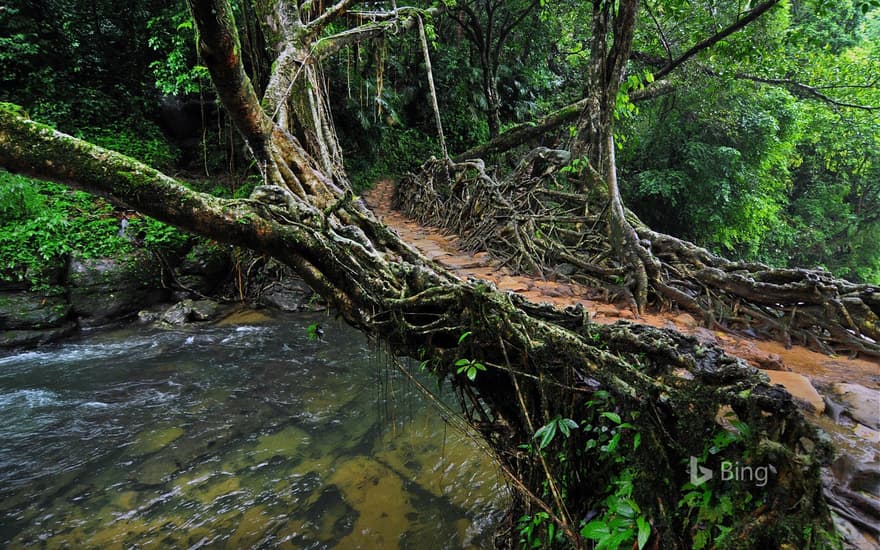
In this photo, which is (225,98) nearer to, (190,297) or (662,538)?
(662,538)

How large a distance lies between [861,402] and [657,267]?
1.95m

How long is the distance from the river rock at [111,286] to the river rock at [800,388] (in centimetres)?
876

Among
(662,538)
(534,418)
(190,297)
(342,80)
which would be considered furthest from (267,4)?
(662,538)

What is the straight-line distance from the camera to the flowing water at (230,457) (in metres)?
3.03

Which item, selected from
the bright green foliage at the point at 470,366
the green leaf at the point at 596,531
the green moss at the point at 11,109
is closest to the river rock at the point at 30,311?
the green moss at the point at 11,109

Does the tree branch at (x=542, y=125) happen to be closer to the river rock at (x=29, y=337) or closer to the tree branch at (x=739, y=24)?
the tree branch at (x=739, y=24)

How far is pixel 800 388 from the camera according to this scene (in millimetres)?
2492

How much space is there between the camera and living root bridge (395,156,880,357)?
130 inches

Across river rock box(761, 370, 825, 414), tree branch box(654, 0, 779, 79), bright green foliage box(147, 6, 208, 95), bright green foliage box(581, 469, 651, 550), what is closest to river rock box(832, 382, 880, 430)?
river rock box(761, 370, 825, 414)

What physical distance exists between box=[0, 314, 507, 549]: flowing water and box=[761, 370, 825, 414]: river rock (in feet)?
6.89

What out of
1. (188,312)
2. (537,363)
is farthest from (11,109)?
(188,312)

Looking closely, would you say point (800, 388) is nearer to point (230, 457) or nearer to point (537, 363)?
point (537, 363)

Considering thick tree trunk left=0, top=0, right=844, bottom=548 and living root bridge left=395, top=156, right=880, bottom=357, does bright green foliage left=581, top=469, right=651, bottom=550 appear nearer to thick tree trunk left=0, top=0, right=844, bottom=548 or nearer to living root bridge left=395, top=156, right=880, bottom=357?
thick tree trunk left=0, top=0, right=844, bottom=548

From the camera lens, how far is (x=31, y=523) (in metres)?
3.12
